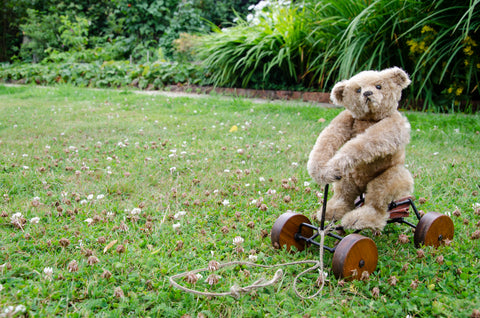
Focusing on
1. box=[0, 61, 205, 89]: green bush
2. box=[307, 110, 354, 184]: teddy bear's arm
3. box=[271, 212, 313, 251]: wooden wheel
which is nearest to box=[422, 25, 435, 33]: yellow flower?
box=[307, 110, 354, 184]: teddy bear's arm

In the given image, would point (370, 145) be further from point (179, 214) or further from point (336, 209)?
point (179, 214)

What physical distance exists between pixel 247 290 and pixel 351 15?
5642 mm

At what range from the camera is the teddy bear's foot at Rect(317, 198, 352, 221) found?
206cm

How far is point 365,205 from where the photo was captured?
1996 mm

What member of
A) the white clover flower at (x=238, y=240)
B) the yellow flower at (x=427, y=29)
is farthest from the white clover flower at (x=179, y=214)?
the yellow flower at (x=427, y=29)

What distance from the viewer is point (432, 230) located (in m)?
1.96

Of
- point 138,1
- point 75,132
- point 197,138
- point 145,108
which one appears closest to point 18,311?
point 197,138

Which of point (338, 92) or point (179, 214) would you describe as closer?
point (338, 92)

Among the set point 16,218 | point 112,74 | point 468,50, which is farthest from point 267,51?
point 16,218

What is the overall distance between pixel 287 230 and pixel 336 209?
0.34 metres

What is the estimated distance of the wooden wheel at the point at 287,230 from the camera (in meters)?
1.94

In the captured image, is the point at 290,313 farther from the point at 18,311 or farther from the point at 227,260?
the point at 18,311

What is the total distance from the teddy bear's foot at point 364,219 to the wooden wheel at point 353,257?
6.7 inches

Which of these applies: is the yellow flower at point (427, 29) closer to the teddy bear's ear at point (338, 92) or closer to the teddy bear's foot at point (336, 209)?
the teddy bear's ear at point (338, 92)
